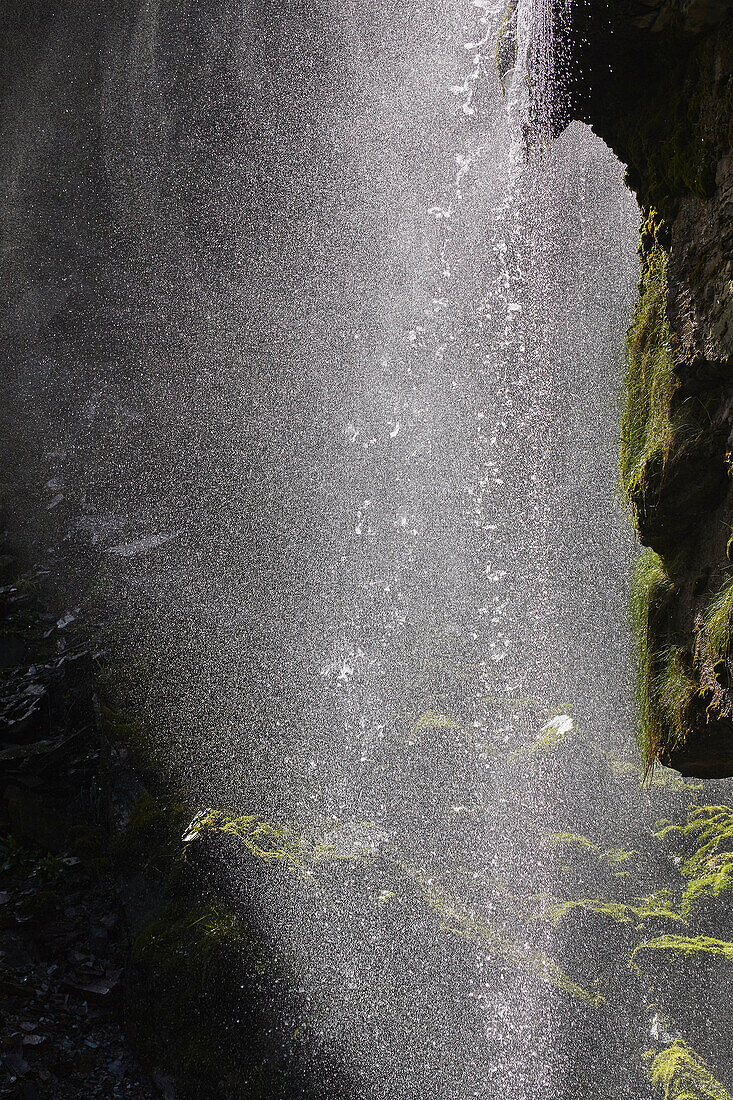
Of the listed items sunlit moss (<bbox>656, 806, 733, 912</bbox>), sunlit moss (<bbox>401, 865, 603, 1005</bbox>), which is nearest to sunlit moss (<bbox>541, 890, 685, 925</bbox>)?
sunlit moss (<bbox>656, 806, 733, 912</bbox>)

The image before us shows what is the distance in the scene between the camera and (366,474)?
27.6ft

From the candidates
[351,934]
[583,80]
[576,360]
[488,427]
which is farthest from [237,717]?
[583,80]

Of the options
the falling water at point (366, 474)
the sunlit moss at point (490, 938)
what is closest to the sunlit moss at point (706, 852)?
the falling water at point (366, 474)

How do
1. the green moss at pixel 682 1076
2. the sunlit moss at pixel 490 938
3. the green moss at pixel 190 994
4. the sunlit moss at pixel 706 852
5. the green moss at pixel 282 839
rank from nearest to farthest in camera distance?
the green moss at pixel 682 1076 < the green moss at pixel 190 994 < the sunlit moss at pixel 490 938 < the sunlit moss at pixel 706 852 < the green moss at pixel 282 839

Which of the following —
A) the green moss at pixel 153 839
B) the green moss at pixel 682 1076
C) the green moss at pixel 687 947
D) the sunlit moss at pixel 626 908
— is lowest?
the green moss at pixel 682 1076

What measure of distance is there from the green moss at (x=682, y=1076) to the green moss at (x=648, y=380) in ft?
10.9

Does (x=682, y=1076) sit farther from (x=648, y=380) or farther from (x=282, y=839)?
(x=648, y=380)

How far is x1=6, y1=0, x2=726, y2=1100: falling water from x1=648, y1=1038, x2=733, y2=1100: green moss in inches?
A: 4.8

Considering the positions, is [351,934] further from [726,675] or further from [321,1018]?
[726,675]

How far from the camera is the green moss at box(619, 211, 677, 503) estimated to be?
216 centimetres

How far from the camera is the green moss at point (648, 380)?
7.08 feet

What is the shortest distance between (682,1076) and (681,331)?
3920 millimetres

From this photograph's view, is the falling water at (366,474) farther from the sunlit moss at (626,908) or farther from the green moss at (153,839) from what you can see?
the green moss at (153,839)

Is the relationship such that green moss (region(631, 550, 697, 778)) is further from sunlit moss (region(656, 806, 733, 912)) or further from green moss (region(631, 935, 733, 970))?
sunlit moss (region(656, 806, 733, 912))
